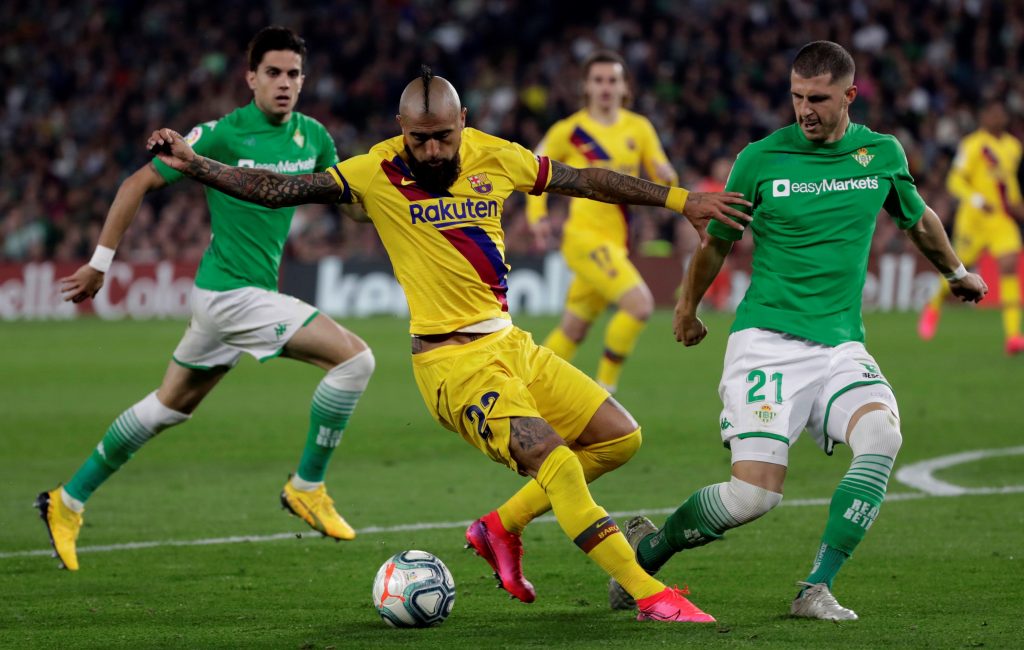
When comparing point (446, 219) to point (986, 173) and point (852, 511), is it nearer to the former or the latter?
point (852, 511)

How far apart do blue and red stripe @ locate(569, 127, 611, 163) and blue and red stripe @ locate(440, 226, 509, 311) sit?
21.9 ft

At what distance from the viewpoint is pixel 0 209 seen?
88.0 ft

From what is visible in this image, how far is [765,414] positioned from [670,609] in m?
0.85

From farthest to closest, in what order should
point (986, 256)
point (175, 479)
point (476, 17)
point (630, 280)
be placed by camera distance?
1. point (476, 17)
2. point (986, 256)
3. point (630, 280)
4. point (175, 479)

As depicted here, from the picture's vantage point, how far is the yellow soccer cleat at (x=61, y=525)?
7371 millimetres

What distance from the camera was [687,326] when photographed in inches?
252

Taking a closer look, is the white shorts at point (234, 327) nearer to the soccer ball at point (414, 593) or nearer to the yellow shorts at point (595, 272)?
the soccer ball at point (414, 593)

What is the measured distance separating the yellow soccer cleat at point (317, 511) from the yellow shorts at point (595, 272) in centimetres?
492

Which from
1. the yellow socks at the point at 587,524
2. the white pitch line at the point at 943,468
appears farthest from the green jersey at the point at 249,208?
the white pitch line at the point at 943,468

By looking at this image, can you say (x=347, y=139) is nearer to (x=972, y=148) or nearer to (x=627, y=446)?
(x=972, y=148)

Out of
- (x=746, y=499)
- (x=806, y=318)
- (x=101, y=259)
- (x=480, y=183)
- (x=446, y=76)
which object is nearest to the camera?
(x=746, y=499)

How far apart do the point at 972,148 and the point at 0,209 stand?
1711 centimetres

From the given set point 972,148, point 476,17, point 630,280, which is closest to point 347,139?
point 476,17

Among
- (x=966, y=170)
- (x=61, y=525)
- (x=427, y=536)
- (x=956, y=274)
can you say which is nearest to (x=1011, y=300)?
(x=966, y=170)
